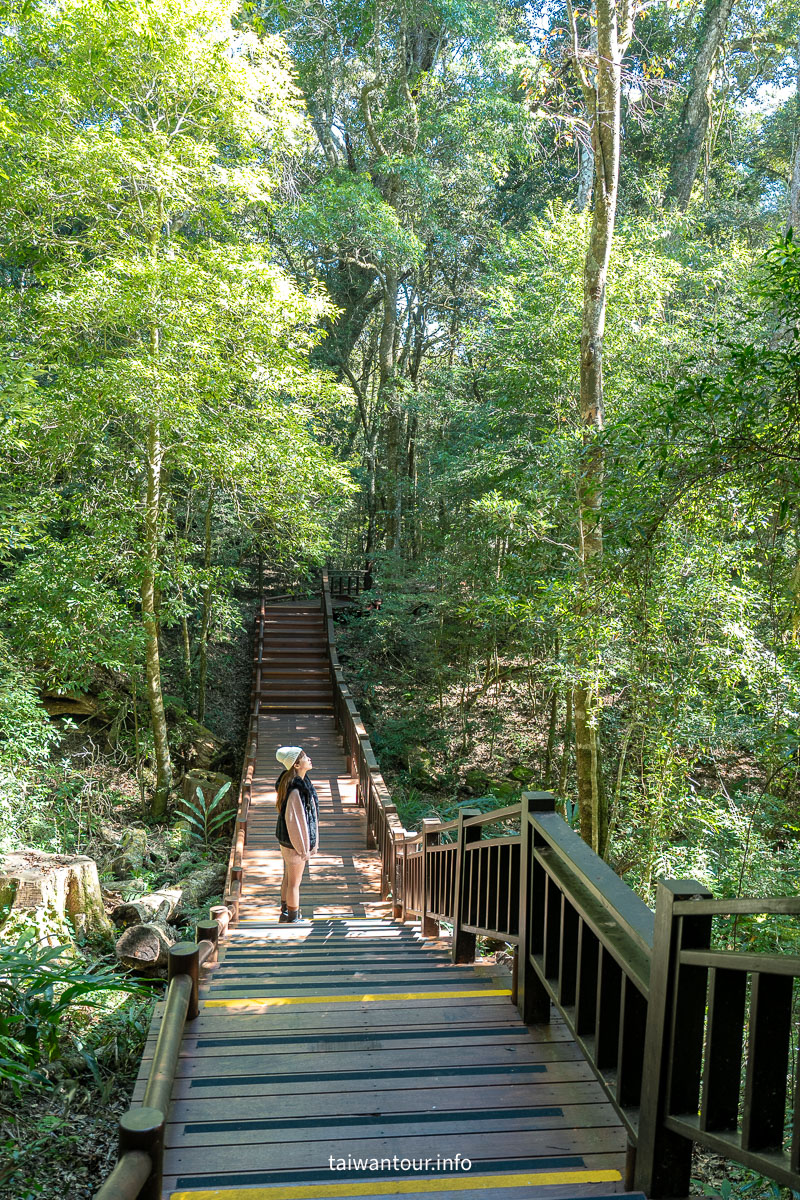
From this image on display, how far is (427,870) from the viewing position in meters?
5.87

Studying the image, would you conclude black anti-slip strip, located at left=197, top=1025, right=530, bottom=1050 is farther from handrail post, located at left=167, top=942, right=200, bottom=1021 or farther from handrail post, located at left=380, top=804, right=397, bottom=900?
handrail post, located at left=380, top=804, right=397, bottom=900

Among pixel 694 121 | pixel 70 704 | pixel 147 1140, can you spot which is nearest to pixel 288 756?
pixel 147 1140

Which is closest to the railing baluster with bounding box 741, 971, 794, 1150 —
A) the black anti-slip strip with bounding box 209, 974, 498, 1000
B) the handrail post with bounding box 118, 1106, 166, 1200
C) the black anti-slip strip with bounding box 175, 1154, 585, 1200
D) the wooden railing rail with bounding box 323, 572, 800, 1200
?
the wooden railing rail with bounding box 323, 572, 800, 1200

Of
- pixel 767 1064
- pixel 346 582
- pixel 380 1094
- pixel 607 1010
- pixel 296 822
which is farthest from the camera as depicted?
pixel 346 582

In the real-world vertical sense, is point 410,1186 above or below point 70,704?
above

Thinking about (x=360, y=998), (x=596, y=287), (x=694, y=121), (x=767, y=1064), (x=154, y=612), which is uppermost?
(x=694, y=121)

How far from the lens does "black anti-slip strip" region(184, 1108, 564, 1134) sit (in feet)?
8.13

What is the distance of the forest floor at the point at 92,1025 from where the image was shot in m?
3.40

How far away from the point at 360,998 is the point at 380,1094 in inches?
42.9

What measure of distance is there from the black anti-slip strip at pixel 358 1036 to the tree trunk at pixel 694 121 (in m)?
17.2

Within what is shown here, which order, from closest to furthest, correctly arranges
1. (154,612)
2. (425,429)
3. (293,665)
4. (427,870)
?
(427,870) < (154,612) < (293,665) < (425,429)

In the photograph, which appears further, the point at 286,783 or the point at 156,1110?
the point at 286,783

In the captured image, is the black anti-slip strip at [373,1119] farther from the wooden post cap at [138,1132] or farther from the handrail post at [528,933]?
the wooden post cap at [138,1132]

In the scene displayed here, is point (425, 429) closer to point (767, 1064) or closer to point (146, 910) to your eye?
point (146, 910)
